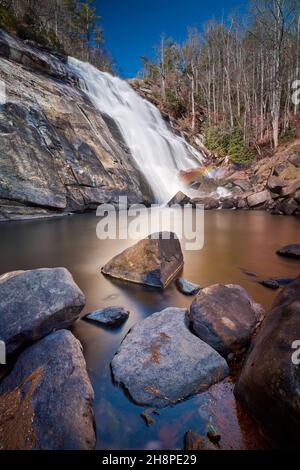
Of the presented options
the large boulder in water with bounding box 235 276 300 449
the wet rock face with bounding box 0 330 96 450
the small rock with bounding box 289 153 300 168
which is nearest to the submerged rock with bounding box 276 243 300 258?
the large boulder in water with bounding box 235 276 300 449

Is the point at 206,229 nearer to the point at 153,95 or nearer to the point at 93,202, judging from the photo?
the point at 93,202

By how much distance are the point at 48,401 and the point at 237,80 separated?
105 ft

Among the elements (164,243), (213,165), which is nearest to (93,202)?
(164,243)

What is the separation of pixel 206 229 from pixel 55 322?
24.5ft

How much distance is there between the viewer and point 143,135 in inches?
773

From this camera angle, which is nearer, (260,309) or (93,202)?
(260,309)

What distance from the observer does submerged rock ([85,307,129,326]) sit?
300 cm

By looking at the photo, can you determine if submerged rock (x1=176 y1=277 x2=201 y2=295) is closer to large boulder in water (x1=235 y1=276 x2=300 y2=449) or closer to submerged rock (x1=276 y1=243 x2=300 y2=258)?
large boulder in water (x1=235 y1=276 x2=300 y2=449)

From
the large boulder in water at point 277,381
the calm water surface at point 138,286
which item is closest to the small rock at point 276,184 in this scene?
the calm water surface at point 138,286

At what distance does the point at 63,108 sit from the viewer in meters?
13.6

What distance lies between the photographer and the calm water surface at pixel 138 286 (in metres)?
1.69

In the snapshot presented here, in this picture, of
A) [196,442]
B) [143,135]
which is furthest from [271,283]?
[143,135]

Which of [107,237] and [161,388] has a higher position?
[107,237]

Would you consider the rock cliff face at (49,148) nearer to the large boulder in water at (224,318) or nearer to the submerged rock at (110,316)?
the submerged rock at (110,316)
